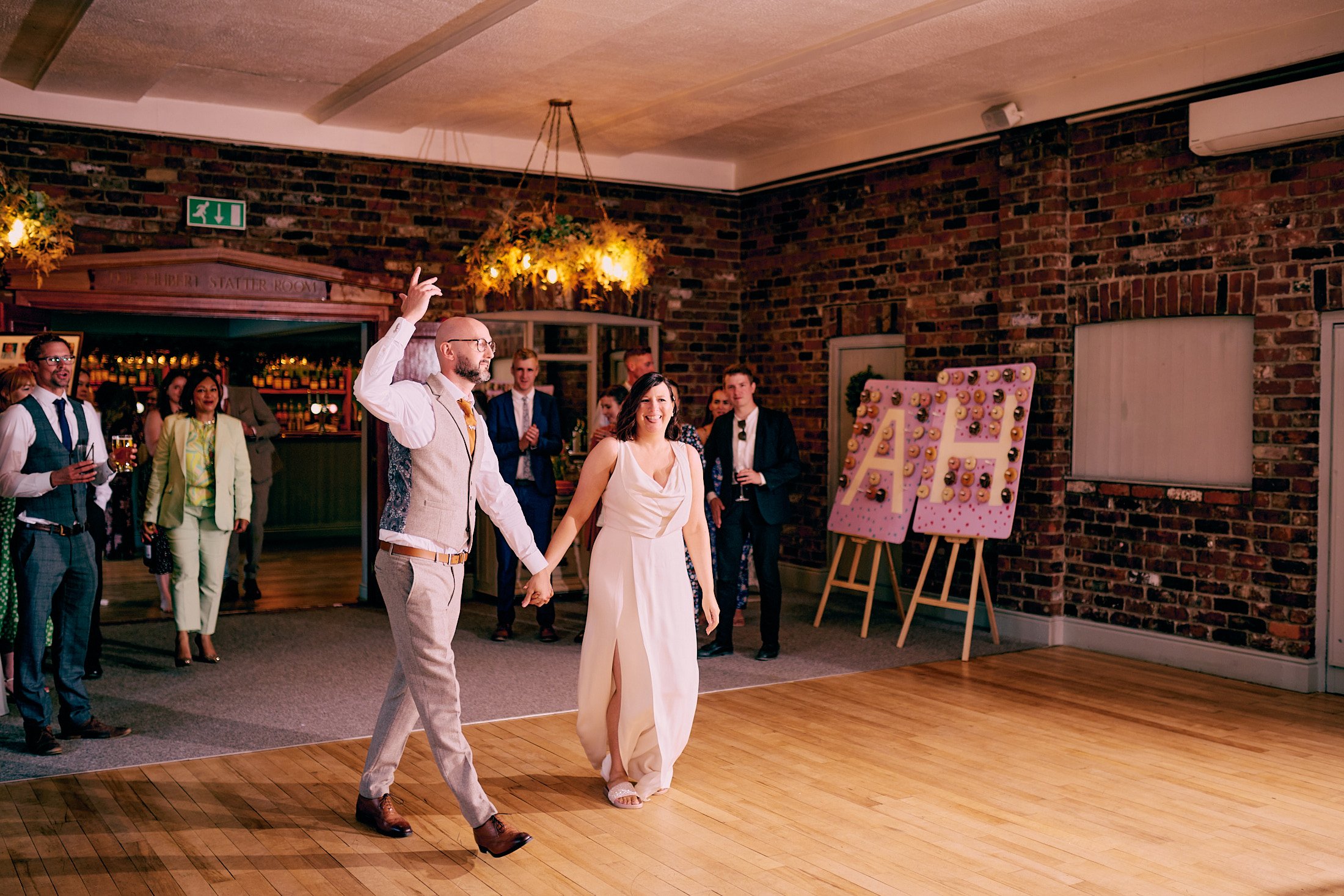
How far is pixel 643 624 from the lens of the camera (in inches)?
172

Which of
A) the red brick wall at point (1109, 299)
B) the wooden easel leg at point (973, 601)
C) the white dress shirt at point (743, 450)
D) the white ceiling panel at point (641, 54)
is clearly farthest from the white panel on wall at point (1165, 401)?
the white dress shirt at point (743, 450)

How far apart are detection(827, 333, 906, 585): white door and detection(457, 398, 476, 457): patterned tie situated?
5610 mm

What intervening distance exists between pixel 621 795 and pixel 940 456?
385 cm

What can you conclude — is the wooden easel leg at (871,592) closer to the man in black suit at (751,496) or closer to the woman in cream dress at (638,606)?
the man in black suit at (751,496)

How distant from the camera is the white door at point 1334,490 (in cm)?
606

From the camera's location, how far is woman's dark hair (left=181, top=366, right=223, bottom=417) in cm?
665

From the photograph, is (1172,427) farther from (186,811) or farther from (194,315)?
(194,315)

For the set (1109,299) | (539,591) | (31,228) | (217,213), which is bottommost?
(539,591)

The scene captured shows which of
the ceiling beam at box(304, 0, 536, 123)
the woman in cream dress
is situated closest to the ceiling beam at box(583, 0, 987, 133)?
the ceiling beam at box(304, 0, 536, 123)

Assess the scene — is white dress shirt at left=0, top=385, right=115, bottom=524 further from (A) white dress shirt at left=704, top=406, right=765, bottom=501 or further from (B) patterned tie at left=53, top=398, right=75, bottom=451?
(A) white dress shirt at left=704, top=406, right=765, bottom=501

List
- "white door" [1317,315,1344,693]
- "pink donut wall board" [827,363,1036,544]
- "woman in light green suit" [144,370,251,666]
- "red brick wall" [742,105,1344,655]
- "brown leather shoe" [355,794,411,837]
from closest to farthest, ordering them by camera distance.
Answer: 1. "brown leather shoe" [355,794,411,837]
2. "white door" [1317,315,1344,693]
3. "red brick wall" [742,105,1344,655]
4. "woman in light green suit" [144,370,251,666]
5. "pink donut wall board" [827,363,1036,544]

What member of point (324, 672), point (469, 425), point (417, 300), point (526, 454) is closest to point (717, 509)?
point (526, 454)

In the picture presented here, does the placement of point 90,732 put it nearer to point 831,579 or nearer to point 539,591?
point 539,591

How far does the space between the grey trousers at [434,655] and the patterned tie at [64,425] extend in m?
2.17
